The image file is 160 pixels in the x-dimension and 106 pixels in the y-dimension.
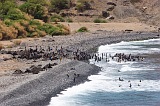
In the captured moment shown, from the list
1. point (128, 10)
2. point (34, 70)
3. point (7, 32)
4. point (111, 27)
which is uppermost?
point (128, 10)

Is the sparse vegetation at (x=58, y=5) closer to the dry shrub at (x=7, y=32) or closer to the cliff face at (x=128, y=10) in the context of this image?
the cliff face at (x=128, y=10)

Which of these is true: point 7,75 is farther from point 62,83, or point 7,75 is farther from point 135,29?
point 135,29

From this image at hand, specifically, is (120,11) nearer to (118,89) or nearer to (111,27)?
(111,27)

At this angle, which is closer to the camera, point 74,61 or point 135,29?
point 74,61

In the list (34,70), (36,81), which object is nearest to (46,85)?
(36,81)

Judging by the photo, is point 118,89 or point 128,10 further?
point 128,10

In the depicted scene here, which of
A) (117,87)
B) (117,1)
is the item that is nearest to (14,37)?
(117,87)

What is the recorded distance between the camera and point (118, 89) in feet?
90.8

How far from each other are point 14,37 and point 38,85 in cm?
3178

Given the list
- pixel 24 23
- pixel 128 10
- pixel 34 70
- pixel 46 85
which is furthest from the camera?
pixel 128 10

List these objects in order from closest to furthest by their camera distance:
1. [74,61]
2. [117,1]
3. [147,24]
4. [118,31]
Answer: [74,61]
[118,31]
[147,24]
[117,1]

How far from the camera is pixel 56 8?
98938mm

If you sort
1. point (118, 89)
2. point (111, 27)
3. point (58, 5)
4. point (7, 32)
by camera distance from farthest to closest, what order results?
point (58, 5) < point (111, 27) < point (7, 32) < point (118, 89)

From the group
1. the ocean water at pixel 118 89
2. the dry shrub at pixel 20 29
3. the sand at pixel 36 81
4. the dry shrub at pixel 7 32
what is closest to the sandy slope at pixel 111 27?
the dry shrub at pixel 20 29
